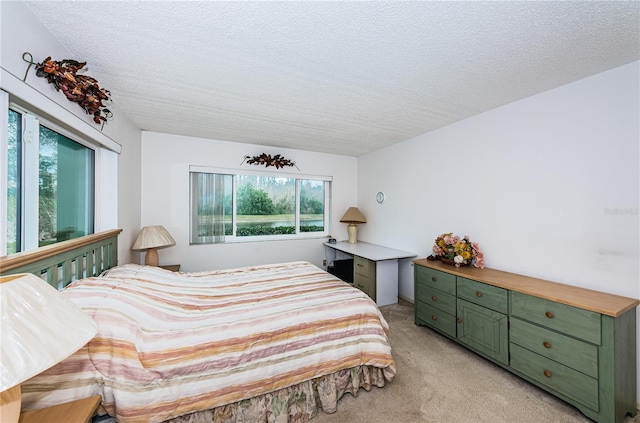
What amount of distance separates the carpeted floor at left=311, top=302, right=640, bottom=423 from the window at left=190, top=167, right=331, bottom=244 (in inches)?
109

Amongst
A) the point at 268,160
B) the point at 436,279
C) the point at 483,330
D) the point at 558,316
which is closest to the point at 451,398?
the point at 483,330

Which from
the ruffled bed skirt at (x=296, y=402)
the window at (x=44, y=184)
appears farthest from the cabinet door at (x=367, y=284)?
the window at (x=44, y=184)

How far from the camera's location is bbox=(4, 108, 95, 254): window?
4.47 ft

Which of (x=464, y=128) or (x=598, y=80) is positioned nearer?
(x=598, y=80)

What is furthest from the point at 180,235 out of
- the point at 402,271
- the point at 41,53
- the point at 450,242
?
the point at 450,242

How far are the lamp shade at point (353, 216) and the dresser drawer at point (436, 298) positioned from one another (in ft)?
5.79

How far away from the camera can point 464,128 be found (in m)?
2.95

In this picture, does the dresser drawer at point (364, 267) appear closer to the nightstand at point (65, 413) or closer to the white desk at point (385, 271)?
the white desk at point (385, 271)

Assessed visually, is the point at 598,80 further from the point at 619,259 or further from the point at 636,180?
the point at 619,259

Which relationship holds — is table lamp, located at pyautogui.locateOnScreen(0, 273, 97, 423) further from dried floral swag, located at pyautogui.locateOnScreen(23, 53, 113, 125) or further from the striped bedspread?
dried floral swag, located at pyautogui.locateOnScreen(23, 53, 113, 125)

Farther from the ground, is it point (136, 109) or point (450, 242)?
point (136, 109)

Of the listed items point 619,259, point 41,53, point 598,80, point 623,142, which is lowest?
point 619,259

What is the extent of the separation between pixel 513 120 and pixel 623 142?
82 centimetres

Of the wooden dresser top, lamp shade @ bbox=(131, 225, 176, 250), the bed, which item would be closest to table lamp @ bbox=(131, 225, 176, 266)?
lamp shade @ bbox=(131, 225, 176, 250)
